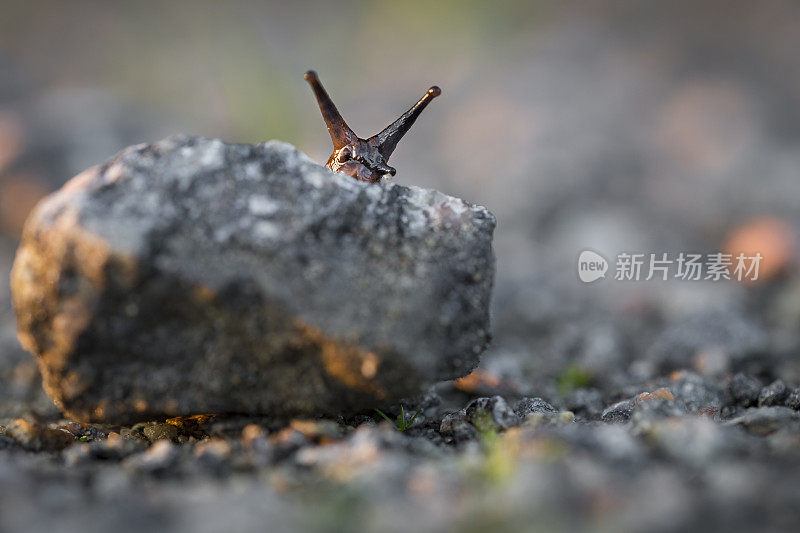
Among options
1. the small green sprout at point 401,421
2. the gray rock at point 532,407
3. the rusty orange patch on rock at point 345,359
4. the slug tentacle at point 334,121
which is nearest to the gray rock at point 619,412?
the gray rock at point 532,407

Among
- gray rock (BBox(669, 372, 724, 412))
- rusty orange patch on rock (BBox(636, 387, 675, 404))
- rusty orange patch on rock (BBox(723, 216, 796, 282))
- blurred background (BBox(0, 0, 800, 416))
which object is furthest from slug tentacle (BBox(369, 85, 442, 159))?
rusty orange patch on rock (BBox(723, 216, 796, 282))

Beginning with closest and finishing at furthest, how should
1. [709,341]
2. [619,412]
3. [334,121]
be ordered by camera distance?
[619,412] → [334,121] → [709,341]

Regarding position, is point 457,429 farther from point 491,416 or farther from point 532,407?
point 532,407

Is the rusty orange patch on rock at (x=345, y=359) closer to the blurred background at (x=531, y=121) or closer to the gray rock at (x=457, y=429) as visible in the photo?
the gray rock at (x=457, y=429)

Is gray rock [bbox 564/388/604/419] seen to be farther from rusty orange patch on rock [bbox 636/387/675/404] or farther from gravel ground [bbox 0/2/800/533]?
rusty orange patch on rock [bbox 636/387/675/404]

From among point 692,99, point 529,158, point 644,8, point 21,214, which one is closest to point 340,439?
point 21,214

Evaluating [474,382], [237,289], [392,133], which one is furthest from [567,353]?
[237,289]

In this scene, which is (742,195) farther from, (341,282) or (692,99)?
(341,282)
